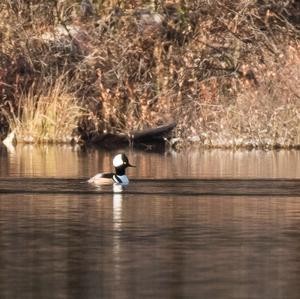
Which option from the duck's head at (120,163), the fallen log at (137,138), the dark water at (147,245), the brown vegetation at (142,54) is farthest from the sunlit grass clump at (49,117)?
the dark water at (147,245)

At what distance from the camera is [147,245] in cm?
1397

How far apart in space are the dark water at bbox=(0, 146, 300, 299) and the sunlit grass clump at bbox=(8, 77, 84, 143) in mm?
11989

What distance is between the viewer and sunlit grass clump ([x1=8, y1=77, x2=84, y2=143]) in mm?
35500

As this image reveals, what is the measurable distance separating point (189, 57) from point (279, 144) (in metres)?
4.57

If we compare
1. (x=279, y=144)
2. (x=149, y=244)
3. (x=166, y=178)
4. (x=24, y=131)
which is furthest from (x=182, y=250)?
(x=24, y=131)

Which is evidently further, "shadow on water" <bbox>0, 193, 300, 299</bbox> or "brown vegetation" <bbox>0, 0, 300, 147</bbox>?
"brown vegetation" <bbox>0, 0, 300, 147</bbox>

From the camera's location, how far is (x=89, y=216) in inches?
671

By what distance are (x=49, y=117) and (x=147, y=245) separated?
21.5 metres

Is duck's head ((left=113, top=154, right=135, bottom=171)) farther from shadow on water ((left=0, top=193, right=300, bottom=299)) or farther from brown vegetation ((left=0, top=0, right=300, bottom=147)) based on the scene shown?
brown vegetation ((left=0, top=0, right=300, bottom=147))

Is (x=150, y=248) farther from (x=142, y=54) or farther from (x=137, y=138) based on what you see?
(x=142, y=54)

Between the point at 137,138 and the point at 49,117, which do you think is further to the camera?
the point at 137,138

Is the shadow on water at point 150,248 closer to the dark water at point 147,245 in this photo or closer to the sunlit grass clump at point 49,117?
the dark water at point 147,245

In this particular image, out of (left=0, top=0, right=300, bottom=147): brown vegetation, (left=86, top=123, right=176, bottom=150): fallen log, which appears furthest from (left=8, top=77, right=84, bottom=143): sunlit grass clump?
(left=86, top=123, right=176, bottom=150): fallen log

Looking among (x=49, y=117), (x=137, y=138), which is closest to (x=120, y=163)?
(x=49, y=117)
